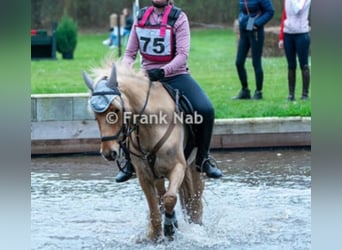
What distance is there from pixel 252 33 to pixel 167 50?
25.8ft

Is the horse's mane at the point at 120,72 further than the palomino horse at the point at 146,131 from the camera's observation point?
Yes

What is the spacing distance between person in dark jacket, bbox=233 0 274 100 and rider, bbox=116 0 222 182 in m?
7.49

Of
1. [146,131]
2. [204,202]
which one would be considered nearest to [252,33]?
[204,202]

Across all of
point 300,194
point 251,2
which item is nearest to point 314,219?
point 300,194

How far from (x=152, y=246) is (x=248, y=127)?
5435 mm

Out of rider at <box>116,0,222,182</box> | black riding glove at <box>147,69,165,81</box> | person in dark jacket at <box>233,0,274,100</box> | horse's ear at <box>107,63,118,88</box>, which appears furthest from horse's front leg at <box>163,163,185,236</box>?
person in dark jacket at <box>233,0,274,100</box>

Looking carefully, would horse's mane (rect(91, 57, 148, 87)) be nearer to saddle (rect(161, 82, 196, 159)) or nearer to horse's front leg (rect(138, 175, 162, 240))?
saddle (rect(161, 82, 196, 159))

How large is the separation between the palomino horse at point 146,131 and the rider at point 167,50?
0.63 feet

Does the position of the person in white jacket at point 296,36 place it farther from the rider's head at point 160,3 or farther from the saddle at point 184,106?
the rider's head at point 160,3

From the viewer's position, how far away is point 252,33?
16.7m

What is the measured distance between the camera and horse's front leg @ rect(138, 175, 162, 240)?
8820mm

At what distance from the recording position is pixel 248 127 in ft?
46.8

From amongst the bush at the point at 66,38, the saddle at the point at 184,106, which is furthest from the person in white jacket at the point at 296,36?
the bush at the point at 66,38

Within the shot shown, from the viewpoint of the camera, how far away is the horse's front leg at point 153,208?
8.82 metres
